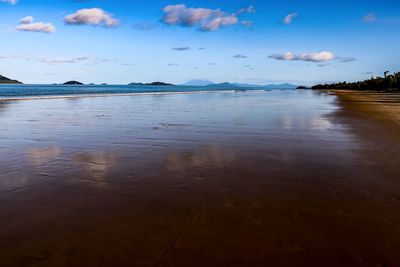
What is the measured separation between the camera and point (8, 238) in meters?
5.03

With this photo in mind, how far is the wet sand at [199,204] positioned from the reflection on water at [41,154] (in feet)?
0.11

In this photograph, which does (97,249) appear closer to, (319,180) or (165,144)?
(319,180)

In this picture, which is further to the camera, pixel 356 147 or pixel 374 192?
pixel 356 147

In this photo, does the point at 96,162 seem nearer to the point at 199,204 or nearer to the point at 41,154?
the point at 41,154

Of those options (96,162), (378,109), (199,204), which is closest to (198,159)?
(96,162)

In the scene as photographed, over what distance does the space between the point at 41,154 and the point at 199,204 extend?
660 cm

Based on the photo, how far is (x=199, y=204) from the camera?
643cm

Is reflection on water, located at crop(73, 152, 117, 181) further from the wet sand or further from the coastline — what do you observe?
the coastline

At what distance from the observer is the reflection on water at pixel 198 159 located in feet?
30.5

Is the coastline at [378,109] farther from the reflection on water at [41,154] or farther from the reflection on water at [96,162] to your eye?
the reflection on water at [41,154]

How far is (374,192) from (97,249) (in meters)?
5.52

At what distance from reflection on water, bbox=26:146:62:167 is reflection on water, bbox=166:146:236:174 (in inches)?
136

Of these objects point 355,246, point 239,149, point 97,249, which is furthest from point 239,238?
point 239,149

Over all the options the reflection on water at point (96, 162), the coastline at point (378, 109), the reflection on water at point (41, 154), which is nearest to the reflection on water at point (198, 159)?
the reflection on water at point (96, 162)
